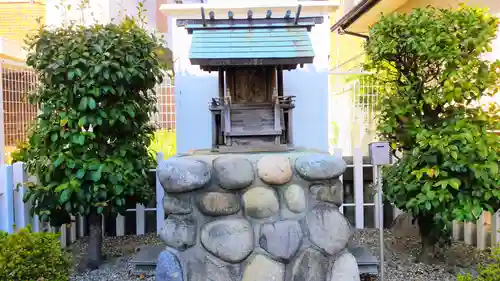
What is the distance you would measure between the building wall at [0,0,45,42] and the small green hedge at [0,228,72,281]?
9.74 meters

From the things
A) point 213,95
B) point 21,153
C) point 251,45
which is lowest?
point 21,153

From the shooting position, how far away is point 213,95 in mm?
6613

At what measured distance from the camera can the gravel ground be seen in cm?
495

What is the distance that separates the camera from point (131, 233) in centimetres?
687

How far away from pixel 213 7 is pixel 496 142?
13.4 feet

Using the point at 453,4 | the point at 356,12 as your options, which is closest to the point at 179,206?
the point at 453,4

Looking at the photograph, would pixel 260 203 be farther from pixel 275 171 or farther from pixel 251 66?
pixel 251 66

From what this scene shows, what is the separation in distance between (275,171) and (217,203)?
0.62 metres

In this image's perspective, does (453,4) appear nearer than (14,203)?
No

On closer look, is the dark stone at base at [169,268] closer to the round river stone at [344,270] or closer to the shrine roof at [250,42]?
the round river stone at [344,270]

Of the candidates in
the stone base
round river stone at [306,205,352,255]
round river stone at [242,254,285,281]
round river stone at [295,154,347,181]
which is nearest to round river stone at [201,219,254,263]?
the stone base

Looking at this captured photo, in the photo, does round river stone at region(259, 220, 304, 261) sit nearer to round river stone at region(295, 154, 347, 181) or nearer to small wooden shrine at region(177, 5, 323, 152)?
round river stone at region(295, 154, 347, 181)

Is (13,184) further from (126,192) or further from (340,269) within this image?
(340,269)

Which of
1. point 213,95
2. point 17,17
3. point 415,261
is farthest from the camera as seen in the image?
point 17,17
